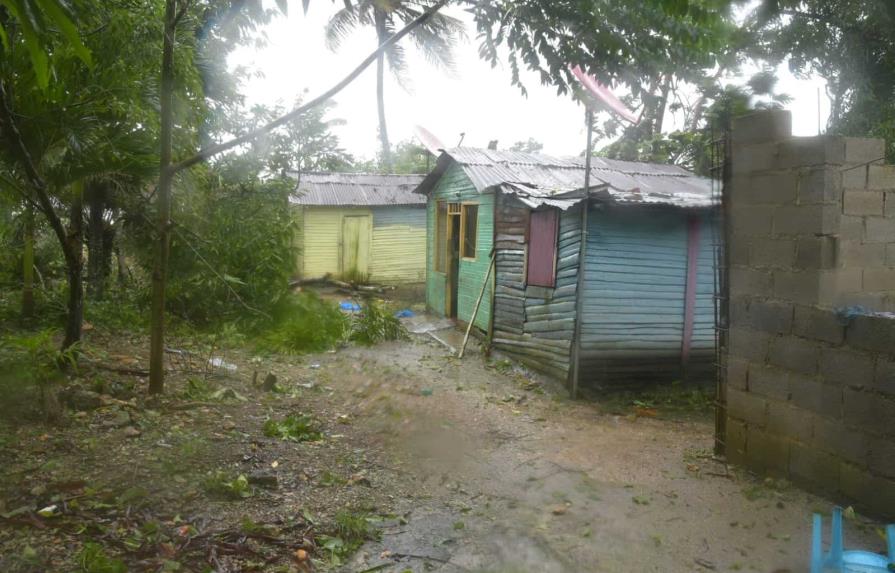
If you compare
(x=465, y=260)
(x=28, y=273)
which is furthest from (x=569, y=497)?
(x=465, y=260)

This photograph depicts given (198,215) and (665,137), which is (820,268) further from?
(665,137)

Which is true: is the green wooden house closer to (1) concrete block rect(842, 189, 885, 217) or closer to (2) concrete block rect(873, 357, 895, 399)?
(1) concrete block rect(842, 189, 885, 217)

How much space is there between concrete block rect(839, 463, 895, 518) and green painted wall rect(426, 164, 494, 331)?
589 centimetres

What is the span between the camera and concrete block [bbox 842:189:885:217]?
416 centimetres

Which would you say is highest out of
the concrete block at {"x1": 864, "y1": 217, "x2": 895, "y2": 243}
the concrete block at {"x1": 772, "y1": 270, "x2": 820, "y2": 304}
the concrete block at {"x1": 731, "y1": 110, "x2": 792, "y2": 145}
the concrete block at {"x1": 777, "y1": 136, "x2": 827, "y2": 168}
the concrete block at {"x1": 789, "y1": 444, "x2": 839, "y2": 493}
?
the concrete block at {"x1": 731, "y1": 110, "x2": 792, "y2": 145}

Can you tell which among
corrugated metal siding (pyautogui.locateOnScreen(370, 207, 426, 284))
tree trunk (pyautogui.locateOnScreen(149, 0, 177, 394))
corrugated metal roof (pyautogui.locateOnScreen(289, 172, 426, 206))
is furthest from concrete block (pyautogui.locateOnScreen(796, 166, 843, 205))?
corrugated metal siding (pyautogui.locateOnScreen(370, 207, 426, 284))

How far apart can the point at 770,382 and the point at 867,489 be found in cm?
87

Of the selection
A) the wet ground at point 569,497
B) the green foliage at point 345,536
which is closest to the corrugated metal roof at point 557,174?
the wet ground at point 569,497

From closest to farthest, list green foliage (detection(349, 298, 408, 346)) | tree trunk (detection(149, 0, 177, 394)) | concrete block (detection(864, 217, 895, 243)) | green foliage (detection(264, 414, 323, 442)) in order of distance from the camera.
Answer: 1. concrete block (detection(864, 217, 895, 243))
2. tree trunk (detection(149, 0, 177, 394))
3. green foliage (detection(264, 414, 323, 442))
4. green foliage (detection(349, 298, 408, 346))

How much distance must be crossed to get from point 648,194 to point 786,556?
15.6 ft

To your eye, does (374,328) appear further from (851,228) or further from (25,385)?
(851,228)

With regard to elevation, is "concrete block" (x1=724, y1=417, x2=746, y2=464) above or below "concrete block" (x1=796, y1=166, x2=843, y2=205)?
below

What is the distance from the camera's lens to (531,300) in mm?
8438

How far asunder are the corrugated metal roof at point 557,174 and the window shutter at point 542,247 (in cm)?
32
